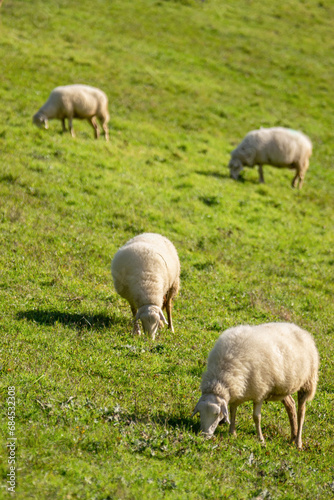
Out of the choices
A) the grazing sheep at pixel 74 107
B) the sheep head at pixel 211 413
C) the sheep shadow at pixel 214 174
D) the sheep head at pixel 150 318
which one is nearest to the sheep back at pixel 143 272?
the sheep head at pixel 150 318

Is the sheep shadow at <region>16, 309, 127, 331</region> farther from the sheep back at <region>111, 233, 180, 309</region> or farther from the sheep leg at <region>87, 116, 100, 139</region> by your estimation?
the sheep leg at <region>87, 116, 100, 139</region>

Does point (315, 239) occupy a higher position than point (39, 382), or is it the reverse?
point (39, 382)

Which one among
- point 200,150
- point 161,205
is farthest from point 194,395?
point 200,150

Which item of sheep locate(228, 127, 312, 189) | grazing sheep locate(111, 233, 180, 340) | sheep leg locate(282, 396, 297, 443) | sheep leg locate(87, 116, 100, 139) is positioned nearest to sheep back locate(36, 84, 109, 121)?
sheep leg locate(87, 116, 100, 139)

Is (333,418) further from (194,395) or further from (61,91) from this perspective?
(61,91)

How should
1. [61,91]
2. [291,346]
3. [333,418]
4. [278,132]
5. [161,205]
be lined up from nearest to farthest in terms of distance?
[291,346] < [333,418] < [161,205] < [61,91] < [278,132]

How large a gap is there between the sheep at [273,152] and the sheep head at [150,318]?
41.9 feet

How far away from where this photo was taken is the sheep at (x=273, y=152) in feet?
72.1

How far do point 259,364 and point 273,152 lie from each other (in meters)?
16.3

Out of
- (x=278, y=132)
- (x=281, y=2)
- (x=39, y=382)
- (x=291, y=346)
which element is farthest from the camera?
(x=281, y=2)

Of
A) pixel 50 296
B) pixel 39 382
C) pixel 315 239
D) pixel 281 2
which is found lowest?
pixel 315 239

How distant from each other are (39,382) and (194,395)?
2370 millimetres

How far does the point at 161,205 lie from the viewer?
56.5ft

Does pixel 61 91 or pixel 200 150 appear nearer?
pixel 61 91
